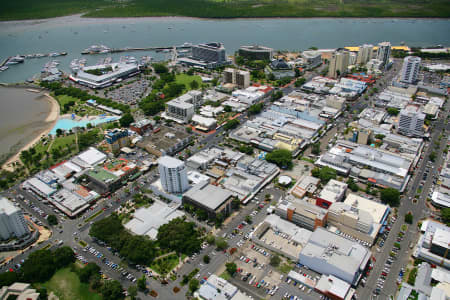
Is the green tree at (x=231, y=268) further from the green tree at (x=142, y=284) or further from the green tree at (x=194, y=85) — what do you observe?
the green tree at (x=194, y=85)

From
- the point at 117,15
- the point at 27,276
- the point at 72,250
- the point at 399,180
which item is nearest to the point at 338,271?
the point at 399,180

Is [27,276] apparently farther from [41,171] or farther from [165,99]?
[165,99]

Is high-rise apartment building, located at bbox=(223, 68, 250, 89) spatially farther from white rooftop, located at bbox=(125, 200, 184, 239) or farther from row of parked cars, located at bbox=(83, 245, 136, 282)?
row of parked cars, located at bbox=(83, 245, 136, 282)

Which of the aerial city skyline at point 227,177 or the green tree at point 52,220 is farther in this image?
the green tree at point 52,220

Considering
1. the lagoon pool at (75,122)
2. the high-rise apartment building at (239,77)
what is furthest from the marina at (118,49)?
the lagoon pool at (75,122)

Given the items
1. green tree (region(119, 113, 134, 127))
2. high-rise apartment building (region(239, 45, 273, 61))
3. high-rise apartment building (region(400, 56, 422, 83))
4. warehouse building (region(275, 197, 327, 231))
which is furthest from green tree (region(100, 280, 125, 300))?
high-rise apartment building (region(239, 45, 273, 61))

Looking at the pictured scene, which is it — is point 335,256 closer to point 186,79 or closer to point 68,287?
point 68,287
